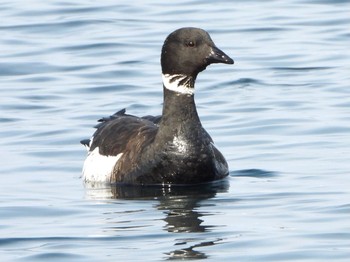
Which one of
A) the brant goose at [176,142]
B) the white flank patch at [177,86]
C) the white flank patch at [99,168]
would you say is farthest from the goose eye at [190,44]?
the white flank patch at [99,168]

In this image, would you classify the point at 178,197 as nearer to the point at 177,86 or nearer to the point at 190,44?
the point at 177,86

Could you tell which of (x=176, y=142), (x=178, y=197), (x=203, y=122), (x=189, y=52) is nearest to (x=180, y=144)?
(x=176, y=142)

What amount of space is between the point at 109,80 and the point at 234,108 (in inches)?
124

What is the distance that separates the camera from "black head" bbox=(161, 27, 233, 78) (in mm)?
14992

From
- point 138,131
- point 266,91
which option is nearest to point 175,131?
point 138,131

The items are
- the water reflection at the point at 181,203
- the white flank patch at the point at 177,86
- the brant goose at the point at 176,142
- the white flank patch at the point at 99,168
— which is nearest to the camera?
the water reflection at the point at 181,203

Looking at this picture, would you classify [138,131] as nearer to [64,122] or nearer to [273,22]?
[64,122]

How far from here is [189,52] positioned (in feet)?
49.4

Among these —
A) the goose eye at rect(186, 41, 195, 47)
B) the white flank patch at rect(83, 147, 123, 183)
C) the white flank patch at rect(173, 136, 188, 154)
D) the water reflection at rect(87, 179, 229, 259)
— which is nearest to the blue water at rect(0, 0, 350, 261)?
the water reflection at rect(87, 179, 229, 259)

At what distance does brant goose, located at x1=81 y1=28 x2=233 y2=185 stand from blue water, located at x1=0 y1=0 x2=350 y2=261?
0.77ft

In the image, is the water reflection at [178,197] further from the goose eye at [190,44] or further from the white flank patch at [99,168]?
the goose eye at [190,44]

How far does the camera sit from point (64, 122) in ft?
61.6

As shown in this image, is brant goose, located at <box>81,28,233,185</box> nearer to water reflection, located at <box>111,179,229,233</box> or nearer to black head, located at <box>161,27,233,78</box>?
black head, located at <box>161,27,233,78</box>

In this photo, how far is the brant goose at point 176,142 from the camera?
14938 mm
